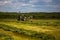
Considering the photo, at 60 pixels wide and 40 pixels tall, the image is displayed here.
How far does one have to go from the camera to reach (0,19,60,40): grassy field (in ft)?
8.92

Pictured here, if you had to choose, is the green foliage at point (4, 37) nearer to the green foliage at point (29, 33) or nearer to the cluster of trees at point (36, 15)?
the green foliage at point (29, 33)

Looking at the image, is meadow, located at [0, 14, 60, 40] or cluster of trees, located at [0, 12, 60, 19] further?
cluster of trees, located at [0, 12, 60, 19]

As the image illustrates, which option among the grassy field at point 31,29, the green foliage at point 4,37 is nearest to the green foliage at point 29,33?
the grassy field at point 31,29

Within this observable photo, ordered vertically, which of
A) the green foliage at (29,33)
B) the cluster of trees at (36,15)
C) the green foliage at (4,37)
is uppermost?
the cluster of trees at (36,15)

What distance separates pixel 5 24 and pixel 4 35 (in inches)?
11.2

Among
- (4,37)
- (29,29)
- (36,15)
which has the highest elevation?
(36,15)

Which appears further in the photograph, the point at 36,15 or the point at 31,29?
the point at 36,15

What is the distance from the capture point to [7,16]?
10.1 feet

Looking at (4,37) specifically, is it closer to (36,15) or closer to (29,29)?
(29,29)

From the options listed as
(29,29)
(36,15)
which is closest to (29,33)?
(29,29)

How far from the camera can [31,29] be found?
2.85 meters

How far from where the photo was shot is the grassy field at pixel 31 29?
2.72m

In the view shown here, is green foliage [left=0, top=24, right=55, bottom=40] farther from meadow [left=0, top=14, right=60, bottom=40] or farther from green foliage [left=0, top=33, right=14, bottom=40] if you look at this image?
green foliage [left=0, top=33, right=14, bottom=40]

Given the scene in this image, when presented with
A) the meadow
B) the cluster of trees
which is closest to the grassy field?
the meadow
